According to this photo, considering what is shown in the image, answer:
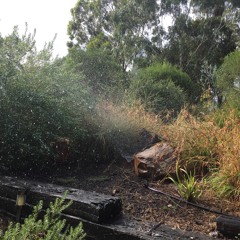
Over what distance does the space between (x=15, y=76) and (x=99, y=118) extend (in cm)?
136

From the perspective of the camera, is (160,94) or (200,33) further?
(200,33)

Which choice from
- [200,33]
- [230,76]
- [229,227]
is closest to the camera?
[229,227]

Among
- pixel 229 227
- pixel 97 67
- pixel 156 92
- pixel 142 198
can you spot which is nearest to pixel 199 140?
pixel 142 198

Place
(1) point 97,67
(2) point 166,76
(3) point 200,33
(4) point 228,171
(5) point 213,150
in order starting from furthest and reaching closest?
(3) point 200,33 → (2) point 166,76 → (1) point 97,67 → (5) point 213,150 → (4) point 228,171

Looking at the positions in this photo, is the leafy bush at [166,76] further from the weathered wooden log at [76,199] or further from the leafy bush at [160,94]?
the weathered wooden log at [76,199]

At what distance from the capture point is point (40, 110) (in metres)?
4.07

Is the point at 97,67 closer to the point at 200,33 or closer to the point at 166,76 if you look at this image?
the point at 166,76

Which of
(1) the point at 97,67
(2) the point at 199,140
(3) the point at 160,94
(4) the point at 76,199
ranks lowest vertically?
(4) the point at 76,199

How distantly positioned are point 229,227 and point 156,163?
1.55 m

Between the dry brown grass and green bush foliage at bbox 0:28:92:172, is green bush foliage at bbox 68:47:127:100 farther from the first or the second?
green bush foliage at bbox 0:28:92:172

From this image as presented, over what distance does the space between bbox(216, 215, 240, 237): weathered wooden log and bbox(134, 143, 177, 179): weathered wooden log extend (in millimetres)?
1313

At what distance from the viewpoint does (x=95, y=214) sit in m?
2.70

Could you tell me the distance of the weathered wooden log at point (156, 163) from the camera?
13.3 feet

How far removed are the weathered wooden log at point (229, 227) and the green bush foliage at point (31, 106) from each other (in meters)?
2.03
